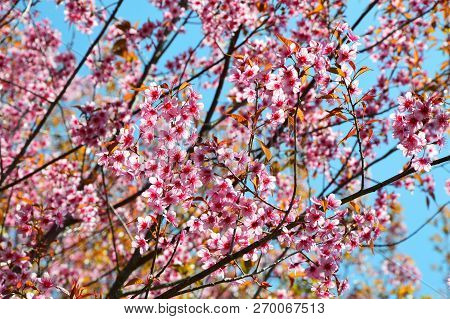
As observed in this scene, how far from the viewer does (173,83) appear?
8.79ft

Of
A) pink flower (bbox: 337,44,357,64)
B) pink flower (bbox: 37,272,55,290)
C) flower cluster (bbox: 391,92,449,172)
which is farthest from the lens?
pink flower (bbox: 37,272,55,290)

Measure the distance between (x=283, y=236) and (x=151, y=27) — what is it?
146 inches

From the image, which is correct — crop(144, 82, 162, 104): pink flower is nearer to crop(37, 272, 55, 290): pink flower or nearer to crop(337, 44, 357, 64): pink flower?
crop(337, 44, 357, 64): pink flower

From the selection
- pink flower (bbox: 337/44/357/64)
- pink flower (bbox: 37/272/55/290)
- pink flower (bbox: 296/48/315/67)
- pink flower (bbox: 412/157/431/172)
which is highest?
pink flower (bbox: 337/44/357/64)

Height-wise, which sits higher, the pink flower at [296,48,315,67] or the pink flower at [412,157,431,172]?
the pink flower at [296,48,315,67]

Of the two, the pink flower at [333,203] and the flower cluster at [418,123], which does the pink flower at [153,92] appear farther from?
the flower cluster at [418,123]

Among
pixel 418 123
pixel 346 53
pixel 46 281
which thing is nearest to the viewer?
pixel 418 123

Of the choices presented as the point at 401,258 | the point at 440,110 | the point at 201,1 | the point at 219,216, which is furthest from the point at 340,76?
the point at 401,258

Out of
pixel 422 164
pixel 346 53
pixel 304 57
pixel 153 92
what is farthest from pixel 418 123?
pixel 153 92

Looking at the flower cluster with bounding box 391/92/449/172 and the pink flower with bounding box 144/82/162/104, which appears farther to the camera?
the pink flower with bounding box 144/82/162/104

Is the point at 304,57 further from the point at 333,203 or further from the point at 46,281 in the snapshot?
the point at 46,281

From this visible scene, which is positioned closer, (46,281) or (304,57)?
(304,57)

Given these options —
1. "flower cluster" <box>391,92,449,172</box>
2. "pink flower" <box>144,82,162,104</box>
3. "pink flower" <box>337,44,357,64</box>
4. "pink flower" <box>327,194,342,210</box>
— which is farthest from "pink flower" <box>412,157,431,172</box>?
"pink flower" <box>144,82,162,104</box>
